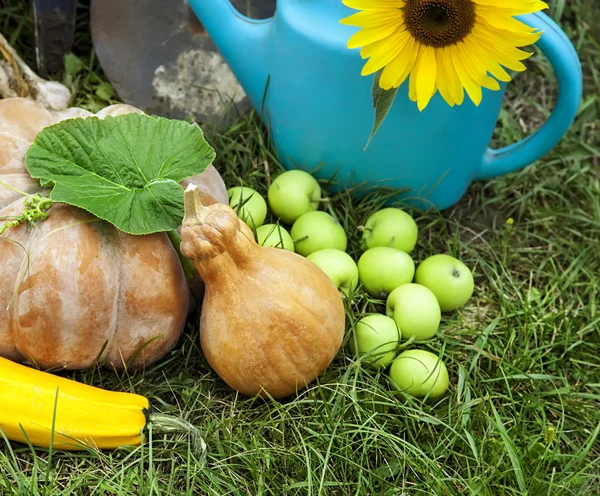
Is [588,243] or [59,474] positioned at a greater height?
[588,243]

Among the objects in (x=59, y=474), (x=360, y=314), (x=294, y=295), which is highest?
(x=294, y=295)

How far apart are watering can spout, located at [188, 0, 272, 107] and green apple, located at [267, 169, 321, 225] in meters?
→ 0.21

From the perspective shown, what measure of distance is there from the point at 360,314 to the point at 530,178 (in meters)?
0.68

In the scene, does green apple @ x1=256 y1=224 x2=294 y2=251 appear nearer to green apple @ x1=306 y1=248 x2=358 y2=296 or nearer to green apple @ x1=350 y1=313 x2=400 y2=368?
green apple @ x1=306 y1=248 x2=358 y2=296

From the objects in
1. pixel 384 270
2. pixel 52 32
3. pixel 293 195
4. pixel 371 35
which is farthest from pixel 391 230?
pixel 52 32

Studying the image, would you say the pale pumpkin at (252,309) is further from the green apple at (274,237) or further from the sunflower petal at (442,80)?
the sunflower petal at (442,80)

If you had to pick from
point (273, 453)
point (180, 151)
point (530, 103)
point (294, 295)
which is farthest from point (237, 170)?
point (530, 103)

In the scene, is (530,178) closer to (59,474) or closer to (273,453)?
(273,453)

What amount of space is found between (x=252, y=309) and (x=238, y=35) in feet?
2.13

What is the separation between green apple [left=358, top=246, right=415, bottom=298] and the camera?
5.14ft

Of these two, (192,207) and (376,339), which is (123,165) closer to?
(192,207)

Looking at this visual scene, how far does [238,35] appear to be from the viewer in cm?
164

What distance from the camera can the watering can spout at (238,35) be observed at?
1.62m

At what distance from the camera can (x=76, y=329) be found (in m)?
1.29
